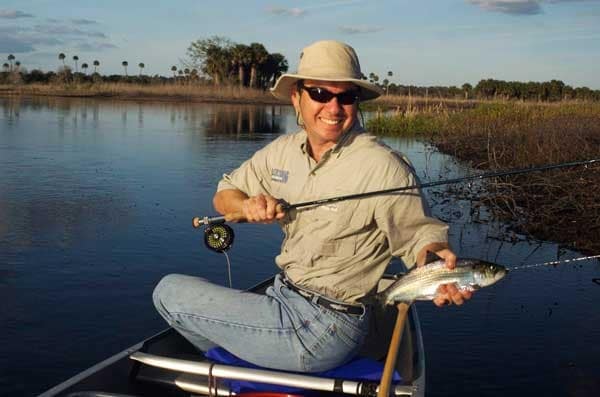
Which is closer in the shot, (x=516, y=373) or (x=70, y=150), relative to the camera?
(x=516, y=373)

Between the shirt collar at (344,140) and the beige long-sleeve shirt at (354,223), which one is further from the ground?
the shirt collar at (344,140)

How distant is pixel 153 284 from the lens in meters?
7.20

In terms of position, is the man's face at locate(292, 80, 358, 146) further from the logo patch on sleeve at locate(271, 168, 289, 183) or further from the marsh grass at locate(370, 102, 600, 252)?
the marsh grass at locate(370, 102, 600, 252)

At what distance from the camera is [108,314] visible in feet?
20.9

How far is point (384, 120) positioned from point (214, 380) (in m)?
27.2

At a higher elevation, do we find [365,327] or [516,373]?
[365,327]

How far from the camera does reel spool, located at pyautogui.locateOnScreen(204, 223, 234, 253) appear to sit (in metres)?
4.31

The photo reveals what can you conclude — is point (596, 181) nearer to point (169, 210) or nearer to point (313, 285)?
point (169, 210)

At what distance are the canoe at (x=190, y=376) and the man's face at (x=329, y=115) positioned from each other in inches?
36.6

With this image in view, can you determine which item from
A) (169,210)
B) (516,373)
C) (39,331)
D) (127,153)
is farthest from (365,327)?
(127,153)

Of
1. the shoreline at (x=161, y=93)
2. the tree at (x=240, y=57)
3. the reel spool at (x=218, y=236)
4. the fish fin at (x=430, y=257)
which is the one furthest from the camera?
the tree at (x=240, y=57)

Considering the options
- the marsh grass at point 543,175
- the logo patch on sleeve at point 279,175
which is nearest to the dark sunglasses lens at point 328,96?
the logo patch on sleeve at point 279,175

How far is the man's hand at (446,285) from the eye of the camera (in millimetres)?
3059

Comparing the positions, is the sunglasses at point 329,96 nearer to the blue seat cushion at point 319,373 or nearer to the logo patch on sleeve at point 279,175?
the logo patch on sleeve at point 279,175
